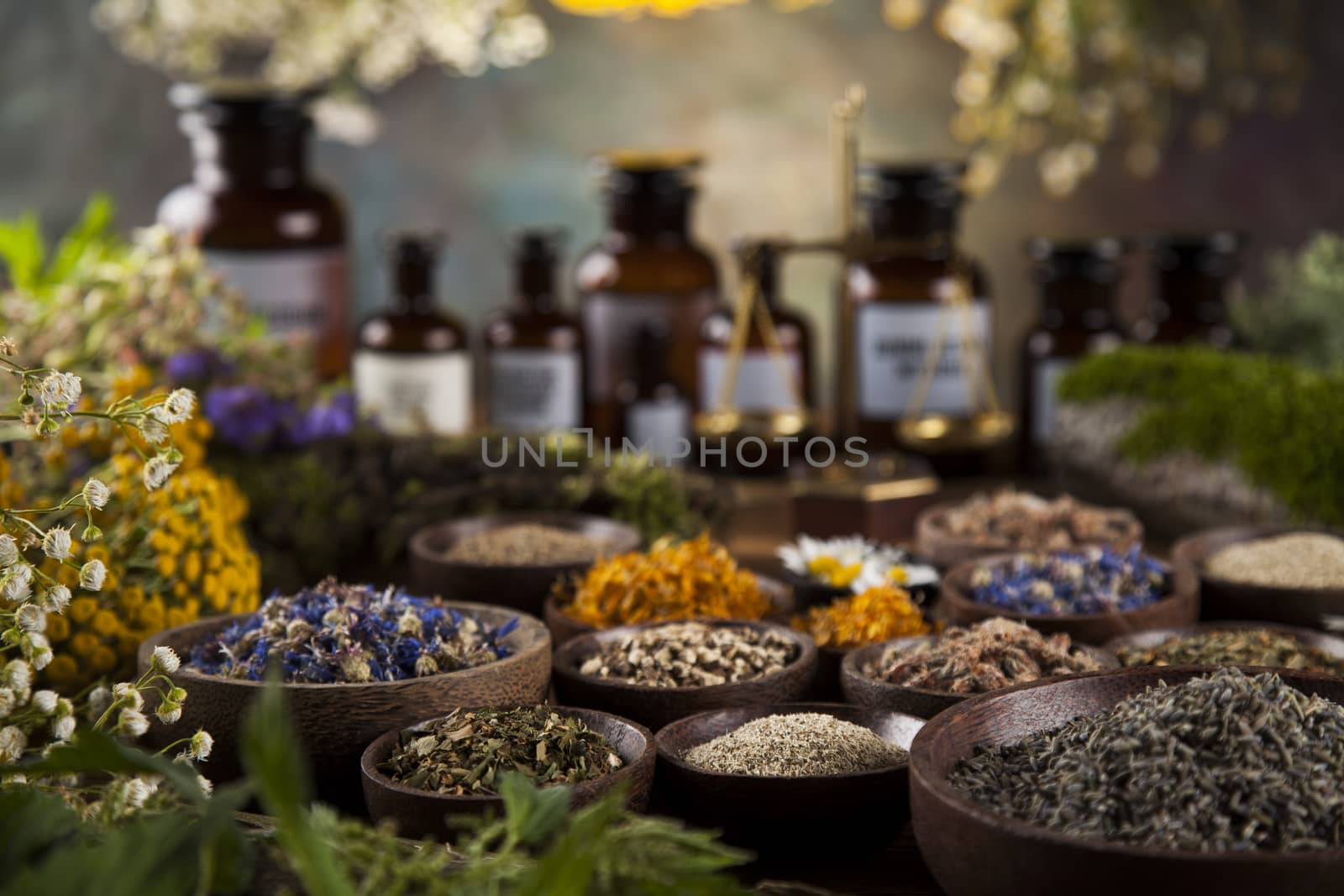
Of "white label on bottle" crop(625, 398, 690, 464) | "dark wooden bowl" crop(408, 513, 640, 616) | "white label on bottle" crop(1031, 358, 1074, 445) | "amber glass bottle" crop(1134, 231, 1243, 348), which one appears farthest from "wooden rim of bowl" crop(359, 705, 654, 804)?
"amber glass bottle" crop(1134, 231, 1243, 348)

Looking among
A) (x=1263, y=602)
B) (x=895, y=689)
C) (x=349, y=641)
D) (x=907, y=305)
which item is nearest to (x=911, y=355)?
(x=907, y=305)

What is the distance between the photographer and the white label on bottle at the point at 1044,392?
1.99m

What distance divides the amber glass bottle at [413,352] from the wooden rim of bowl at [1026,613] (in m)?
0.90

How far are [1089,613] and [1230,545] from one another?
28 cm

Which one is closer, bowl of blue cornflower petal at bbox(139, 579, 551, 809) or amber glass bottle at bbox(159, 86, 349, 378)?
bowl of blue cornflower petal at bbox(139, 579, 551, 809)

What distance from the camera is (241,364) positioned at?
167 cm

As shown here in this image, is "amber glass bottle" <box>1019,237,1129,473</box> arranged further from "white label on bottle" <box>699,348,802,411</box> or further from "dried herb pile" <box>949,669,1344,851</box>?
"dried herb pile" <box>949,669,1344,851</box>

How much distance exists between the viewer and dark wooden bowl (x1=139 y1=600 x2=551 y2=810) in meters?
0.93

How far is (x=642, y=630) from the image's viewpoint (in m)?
1.14

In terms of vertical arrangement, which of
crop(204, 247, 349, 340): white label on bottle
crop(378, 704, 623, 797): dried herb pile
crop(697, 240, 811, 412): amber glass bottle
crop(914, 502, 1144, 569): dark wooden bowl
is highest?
crop(204, 247, 349, 340): white label on bottle

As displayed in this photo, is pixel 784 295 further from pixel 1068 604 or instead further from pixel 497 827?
pixel 497 827

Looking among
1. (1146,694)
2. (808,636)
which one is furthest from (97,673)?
(1146,694)

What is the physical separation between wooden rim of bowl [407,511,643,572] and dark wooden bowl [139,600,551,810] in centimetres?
31

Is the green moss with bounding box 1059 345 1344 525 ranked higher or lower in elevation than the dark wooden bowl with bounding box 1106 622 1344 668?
higher
